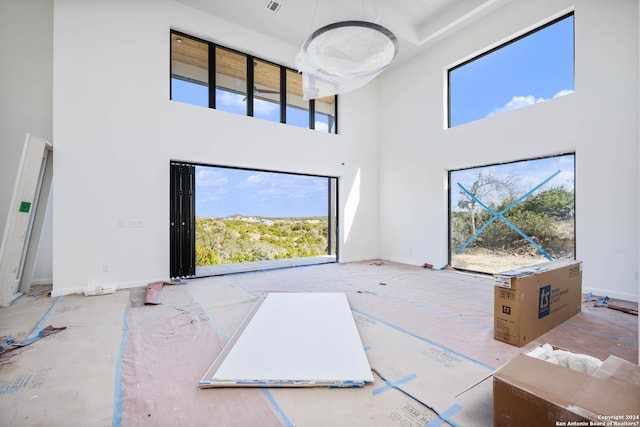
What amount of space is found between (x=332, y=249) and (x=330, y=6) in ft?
16.5

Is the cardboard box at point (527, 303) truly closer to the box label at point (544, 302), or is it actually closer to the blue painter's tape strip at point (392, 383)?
the box label at point (544, 302)

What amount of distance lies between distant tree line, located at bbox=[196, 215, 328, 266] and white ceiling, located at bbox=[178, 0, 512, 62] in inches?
183

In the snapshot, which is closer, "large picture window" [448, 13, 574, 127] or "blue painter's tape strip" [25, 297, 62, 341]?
"blue painter's tape strip" [25, 297, 62, 341]

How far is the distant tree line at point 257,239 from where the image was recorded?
7.07 metres

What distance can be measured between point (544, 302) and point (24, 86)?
7.17 m

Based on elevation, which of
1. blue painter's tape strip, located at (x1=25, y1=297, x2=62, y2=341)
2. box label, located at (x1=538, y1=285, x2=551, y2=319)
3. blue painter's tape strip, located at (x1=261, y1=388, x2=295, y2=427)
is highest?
box label, located at (x1=538, y1=285, x2=551, y2=319)

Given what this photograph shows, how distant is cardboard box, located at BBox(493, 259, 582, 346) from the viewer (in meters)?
2.23

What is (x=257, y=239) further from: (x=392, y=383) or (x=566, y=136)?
(x=566, y=136)

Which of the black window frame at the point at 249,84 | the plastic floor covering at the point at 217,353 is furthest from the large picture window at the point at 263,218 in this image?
the plastic floor covering at the point at 217,353

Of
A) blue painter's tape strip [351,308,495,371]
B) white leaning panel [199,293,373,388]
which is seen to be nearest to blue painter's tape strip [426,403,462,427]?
white leaning panel [199,293,373,388]

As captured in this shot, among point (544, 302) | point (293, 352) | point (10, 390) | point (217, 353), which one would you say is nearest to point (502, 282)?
point (544, 302)

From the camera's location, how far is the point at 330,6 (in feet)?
15.3

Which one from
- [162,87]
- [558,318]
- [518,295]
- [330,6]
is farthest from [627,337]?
[162,87]

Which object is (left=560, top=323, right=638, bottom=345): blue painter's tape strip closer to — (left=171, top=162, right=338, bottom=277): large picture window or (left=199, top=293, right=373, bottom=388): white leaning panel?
(left=199, top=293, right=373, bottom=388): white leaning panel
